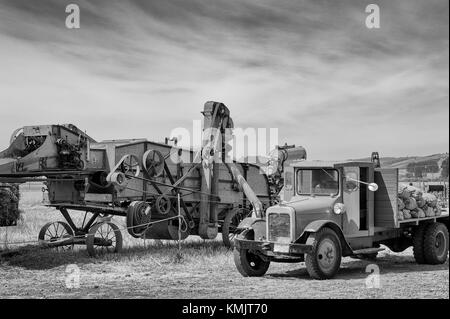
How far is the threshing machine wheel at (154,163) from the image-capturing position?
43.4 ft

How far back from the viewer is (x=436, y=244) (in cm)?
1203

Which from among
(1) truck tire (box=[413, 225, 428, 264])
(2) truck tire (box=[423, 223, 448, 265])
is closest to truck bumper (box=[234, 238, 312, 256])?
(1) truck tire (box=[413, 225, 428, 264])

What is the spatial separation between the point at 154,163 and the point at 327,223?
4856 mm

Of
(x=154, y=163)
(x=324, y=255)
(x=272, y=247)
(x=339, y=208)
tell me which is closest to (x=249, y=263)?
(x=272, y=247)

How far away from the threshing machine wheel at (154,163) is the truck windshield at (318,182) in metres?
3.73

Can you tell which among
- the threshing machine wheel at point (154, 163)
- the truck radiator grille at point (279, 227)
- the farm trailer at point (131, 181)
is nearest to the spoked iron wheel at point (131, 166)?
the farm trailer at point (131, 181)

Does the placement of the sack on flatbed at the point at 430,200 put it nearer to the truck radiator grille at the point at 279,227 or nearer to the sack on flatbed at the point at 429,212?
the sack on flatbed at the point at 429,212

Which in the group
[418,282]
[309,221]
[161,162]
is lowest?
[418,282]
